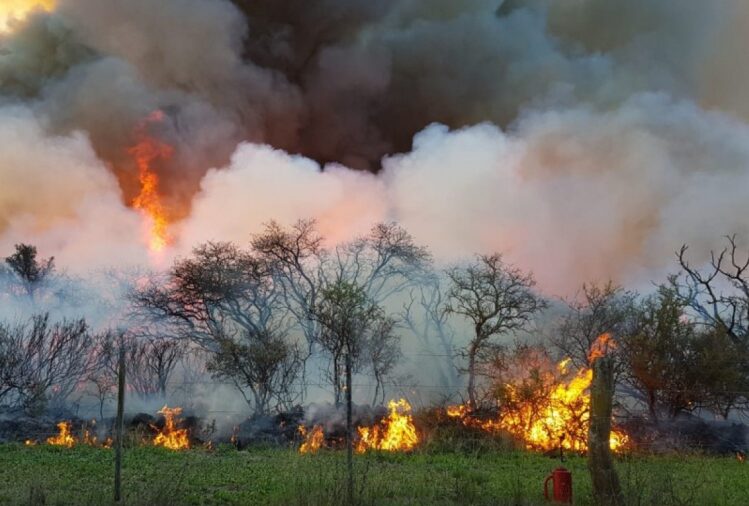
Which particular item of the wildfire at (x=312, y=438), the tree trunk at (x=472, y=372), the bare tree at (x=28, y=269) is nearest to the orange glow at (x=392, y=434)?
the wildfire at (x=312, y=438)

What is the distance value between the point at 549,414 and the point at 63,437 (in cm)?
1603

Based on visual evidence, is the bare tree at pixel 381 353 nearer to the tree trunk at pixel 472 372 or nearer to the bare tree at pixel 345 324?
the bare tree at pixel 345 324

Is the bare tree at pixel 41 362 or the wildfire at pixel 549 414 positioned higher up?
the bare tree at pixel 41 362

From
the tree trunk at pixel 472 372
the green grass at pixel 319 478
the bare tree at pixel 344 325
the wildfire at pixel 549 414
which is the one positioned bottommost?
the green grass at pixel 319 478

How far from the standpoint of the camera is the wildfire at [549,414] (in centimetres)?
1833

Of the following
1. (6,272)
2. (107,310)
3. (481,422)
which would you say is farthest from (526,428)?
(6,272)

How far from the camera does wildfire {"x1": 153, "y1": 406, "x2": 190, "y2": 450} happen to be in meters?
19.5

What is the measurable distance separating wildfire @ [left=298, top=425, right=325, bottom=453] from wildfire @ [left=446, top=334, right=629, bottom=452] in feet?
14.5

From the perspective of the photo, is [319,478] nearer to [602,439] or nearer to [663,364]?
[602,439]

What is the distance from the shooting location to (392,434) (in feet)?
63.9

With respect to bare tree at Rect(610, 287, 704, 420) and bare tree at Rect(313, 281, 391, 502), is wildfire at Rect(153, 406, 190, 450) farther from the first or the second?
bare tree at Rect(610, 287, 704, 420)

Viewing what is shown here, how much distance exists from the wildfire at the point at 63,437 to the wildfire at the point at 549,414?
12.5m

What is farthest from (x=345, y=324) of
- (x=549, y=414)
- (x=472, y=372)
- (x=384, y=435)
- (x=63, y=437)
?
(x=63, y=437)

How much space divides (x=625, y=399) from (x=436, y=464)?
11104 mm
